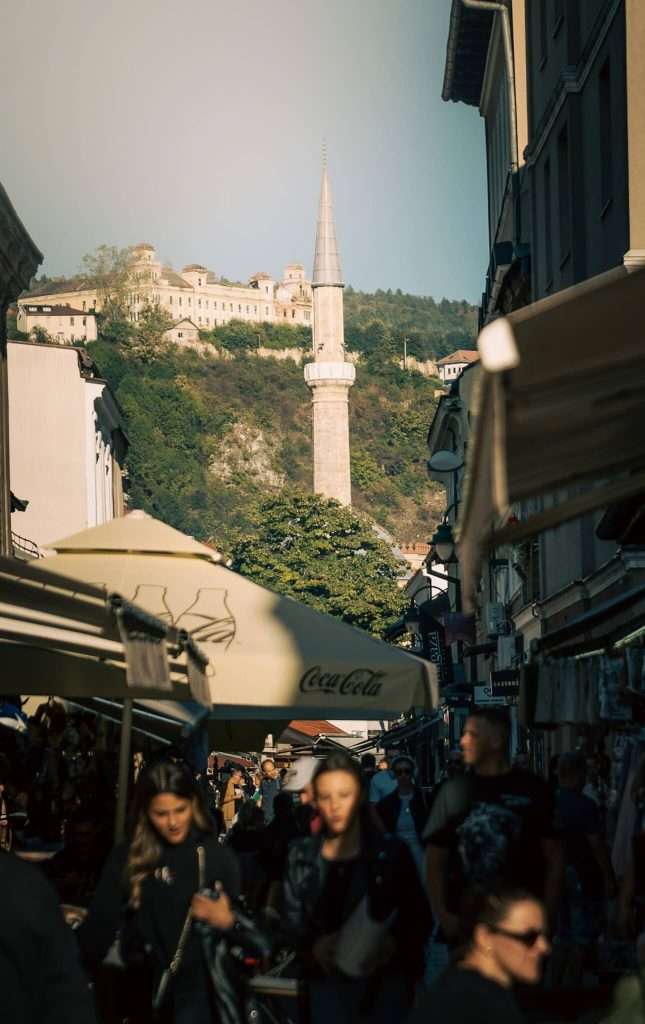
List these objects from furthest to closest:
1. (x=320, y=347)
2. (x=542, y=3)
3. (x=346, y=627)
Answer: (x=320, y=347) < (x=542, y=3) < (x=346, y=627)

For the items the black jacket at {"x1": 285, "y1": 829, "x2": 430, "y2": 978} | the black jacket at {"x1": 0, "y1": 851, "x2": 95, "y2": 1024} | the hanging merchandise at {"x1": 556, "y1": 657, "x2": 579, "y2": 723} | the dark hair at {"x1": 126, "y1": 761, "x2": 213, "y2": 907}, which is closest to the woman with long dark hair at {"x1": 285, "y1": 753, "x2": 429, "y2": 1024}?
the black jacket at {"x1": 285, "y1": 829, "x2": 430, "y2": 978}

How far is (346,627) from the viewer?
10.1m

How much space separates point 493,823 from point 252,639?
344 centimetres

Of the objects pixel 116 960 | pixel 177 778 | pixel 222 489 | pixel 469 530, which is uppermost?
pixel 222 489

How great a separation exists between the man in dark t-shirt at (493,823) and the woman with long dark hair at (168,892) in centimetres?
74

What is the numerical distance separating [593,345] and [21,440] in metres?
44.6

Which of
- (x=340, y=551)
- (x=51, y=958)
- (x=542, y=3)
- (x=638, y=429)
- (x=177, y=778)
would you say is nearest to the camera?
(x=51, y=958)

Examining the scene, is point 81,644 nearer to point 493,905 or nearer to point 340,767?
point 340,767

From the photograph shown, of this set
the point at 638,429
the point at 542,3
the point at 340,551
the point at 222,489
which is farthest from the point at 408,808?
the point at 222,489

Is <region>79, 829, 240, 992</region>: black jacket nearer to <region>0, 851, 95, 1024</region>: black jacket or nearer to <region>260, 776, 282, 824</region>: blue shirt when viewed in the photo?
<region>0, 851, 95, 1024</region>: black jacket

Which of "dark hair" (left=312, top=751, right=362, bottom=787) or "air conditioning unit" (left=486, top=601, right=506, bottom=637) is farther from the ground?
"air conditioning unit" (left=486, top=601, right=506, bottom=637)

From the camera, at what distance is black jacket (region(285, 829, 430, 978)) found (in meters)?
6.08

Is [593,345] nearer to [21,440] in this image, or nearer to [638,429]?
[638,429]

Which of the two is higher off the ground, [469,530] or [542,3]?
[542,3]
